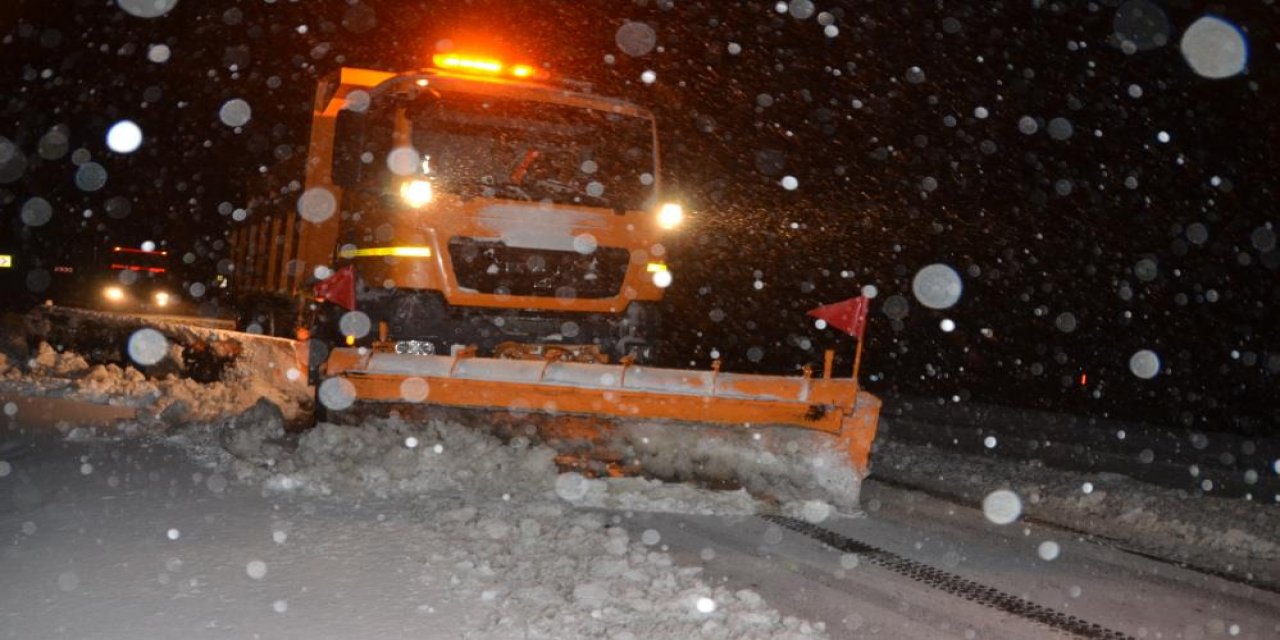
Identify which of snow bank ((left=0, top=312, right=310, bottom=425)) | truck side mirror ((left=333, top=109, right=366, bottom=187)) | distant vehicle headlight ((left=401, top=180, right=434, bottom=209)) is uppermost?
truck side mirror ((left=333, top=109, right=366, bottom=187))

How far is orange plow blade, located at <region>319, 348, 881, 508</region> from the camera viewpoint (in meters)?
7.11

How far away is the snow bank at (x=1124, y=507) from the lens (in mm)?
6918

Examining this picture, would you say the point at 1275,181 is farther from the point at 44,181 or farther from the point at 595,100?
the point at 44,181

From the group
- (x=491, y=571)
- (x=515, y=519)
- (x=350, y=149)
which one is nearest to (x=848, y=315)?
(x=515, y=519)

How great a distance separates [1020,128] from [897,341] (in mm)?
4706

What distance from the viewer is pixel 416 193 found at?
8.29 metres

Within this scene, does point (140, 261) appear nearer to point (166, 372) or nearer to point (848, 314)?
point (166, 372)

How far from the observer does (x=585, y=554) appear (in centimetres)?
525

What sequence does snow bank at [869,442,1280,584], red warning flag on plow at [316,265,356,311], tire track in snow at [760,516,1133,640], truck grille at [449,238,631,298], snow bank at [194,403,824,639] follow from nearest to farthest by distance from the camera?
snow bank at [194,403,824,639] < tire track in snow at [760,516,1133,640] < snow bank at [869,442,1280,584] < red warning flag on plow at [316,265,356,311] < truck grille at [449,238,631,298]

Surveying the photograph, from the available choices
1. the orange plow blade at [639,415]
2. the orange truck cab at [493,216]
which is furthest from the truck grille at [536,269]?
the orange plow blade at [639,415]

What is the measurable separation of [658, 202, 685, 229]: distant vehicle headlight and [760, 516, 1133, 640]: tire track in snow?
3.09 m

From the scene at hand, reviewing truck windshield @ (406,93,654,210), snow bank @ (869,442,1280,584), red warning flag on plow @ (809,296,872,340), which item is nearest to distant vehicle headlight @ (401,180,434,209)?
truck windshield @ (406,93,654,210)

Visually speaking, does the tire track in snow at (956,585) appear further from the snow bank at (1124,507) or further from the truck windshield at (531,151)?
the truck windshield at (531,151)

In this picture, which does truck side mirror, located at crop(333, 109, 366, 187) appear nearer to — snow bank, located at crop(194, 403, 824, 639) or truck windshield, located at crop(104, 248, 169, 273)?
snow bank, located at crop(194, 403, 824, 639)
